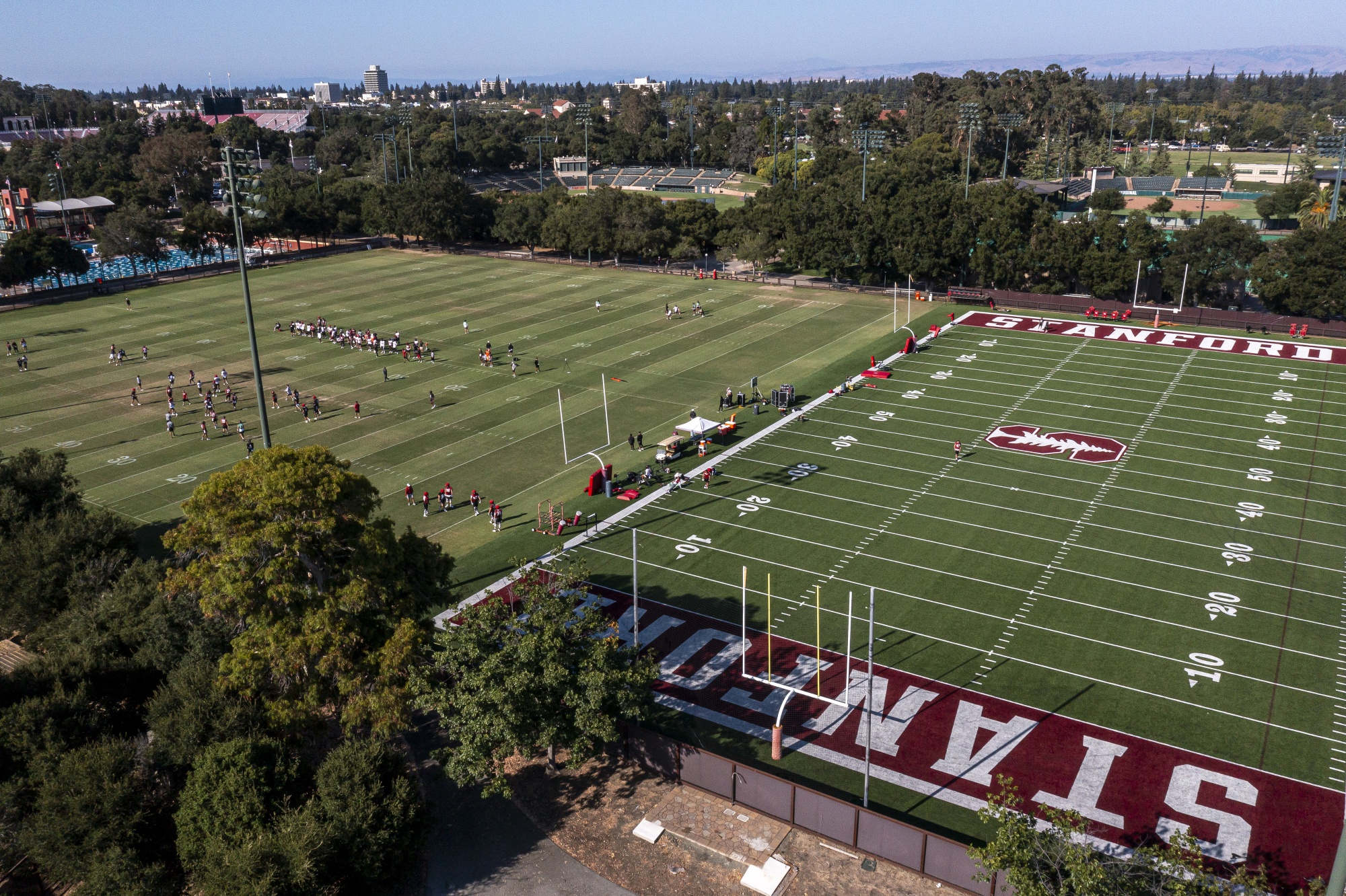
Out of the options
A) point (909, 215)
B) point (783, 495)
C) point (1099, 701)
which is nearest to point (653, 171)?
point (909, 215)

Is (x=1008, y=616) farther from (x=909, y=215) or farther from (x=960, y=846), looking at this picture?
(x=909, y=215)

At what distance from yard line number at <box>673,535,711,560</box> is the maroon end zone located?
626cm

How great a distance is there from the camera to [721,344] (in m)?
68.4

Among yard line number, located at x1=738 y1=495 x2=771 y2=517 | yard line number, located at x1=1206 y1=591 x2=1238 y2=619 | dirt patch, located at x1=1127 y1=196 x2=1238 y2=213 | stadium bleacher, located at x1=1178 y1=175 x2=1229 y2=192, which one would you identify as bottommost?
yard line number, located at x1=1206 y1=591 x2=1238 y2=619

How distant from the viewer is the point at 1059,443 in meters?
46.2

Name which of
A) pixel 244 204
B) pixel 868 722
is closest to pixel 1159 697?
pixel 868 722

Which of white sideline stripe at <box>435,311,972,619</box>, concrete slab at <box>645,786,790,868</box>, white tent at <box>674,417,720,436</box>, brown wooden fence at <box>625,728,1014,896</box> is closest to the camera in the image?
brown wooden fence at <box>625,728,1014,896</box>

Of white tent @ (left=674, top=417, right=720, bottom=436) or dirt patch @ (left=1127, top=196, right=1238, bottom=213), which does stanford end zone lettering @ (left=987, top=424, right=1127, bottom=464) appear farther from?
dirt patch @ (left=1127, top=196, right=1238, bottom=213)

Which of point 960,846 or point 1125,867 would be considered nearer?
point 1125,867

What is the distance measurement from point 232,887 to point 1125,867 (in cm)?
1785

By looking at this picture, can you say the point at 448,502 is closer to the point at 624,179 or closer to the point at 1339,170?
the point at 1339,170

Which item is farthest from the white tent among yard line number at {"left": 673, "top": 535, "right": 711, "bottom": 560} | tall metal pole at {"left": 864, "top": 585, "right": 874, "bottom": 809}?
tall metal pole at {"left": 864, "top": 585, "right": 874, "bottom": 809}

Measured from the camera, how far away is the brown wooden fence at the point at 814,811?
1989 cm

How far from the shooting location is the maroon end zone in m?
21.9
